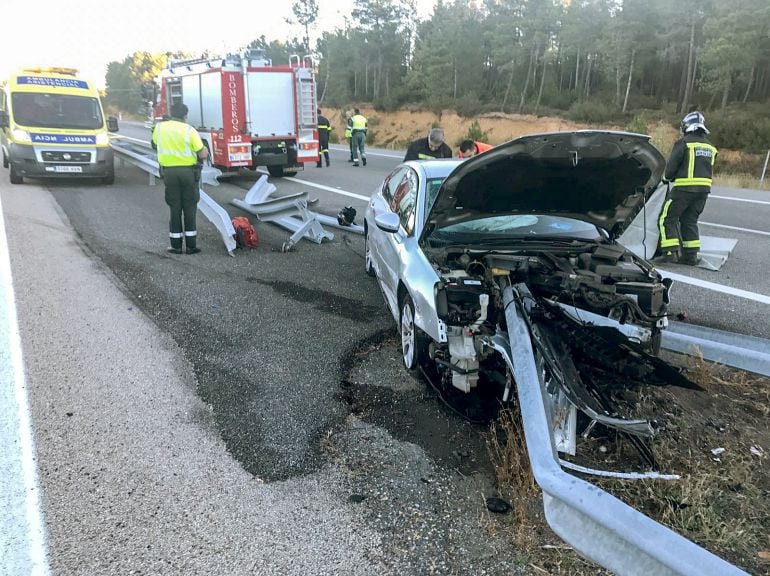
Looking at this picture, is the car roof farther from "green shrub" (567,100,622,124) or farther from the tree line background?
"green shrub" (567,100,622,124)

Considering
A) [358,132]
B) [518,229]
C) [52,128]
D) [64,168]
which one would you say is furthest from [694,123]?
[358,132]

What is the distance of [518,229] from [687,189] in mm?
3842

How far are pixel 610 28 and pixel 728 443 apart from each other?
4651cm

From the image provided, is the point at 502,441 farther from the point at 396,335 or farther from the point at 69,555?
the point at 69,555

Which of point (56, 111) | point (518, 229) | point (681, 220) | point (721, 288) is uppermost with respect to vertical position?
point (56, 111)

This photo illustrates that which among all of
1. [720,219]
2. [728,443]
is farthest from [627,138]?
[720,219]

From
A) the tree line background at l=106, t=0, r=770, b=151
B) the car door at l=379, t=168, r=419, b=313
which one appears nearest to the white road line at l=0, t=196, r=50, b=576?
the car door at l=379, t=168, r=419, b=313

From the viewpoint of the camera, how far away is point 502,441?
3.55m

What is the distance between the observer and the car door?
4680mm

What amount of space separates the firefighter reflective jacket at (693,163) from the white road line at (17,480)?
23.9ft

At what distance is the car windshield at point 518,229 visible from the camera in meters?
4.60

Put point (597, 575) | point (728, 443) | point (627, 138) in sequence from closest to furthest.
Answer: point (597, 575) < point (728, 443) < point (627, 138)

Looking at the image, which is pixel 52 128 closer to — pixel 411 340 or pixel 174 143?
pixel 174 143

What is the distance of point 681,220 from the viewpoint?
762 cm
